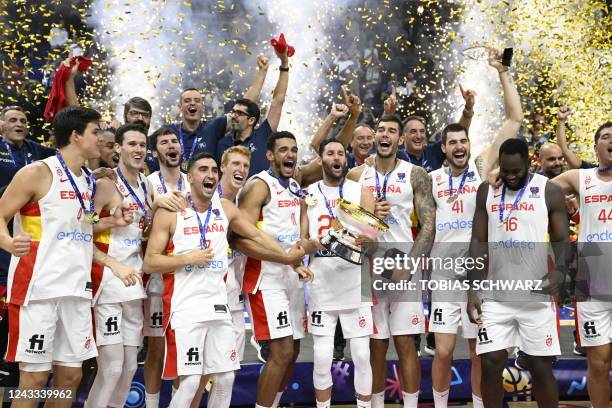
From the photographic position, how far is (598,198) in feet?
19.2

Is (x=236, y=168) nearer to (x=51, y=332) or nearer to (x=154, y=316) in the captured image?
(x=154, y=316)

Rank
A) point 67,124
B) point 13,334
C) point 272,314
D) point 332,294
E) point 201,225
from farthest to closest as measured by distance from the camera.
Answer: point 332,294
point 272,314
point 201,225
point 67,124
point 13,334

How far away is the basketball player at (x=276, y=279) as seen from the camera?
582cm

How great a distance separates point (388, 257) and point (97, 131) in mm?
2373

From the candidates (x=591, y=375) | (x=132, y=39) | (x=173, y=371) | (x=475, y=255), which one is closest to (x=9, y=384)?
(x=173, y=371)

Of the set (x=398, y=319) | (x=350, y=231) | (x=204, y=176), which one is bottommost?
(x=398, y=319)

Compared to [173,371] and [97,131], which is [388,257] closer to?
[173,371]

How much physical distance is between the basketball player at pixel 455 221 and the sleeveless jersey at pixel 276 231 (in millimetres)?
1129

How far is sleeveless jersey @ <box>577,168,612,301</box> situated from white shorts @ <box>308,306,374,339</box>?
166 centimetres

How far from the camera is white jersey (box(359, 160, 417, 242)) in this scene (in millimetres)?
6180

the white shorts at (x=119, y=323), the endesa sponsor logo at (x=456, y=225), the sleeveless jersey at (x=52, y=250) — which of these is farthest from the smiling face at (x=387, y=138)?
the sleeveless jersey at (x=52, y=250)

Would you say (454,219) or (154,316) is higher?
(454,219)

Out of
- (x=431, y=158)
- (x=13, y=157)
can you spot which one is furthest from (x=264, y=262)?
(x=13, y=157)

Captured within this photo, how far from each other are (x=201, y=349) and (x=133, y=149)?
5.04 feet
